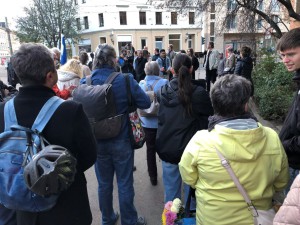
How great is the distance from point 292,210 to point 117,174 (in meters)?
1.93

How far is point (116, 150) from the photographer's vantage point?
2607 millimetres

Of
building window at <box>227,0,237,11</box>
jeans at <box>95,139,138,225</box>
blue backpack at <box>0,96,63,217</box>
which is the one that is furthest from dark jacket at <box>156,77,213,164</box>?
building window at <box>227,0,237,11</box>

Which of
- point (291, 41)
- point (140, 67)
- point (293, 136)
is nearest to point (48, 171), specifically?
point (293, 136)

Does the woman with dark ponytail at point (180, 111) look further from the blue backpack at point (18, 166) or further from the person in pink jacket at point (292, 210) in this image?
the person in pink jacket at point (292, 210)

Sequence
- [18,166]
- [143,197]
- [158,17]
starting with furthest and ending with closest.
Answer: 1. [158,17]
2. [143,197]
3. [18,166]

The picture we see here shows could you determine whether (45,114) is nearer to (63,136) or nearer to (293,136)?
(63,136)

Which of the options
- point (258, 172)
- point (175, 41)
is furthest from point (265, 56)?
point (175, 41)

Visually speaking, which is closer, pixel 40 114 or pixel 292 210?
pixel 292 210

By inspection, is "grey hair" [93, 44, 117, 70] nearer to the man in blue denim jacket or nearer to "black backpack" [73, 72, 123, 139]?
the man in blue denim jacket

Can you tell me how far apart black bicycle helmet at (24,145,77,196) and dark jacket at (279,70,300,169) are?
58.1 inches

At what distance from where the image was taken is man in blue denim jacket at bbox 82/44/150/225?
2535 mm

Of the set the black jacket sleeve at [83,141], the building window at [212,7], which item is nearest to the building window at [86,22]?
the building window at [212,7]

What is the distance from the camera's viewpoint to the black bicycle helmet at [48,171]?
1352mm

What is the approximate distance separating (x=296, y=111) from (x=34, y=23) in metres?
34.6
